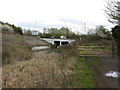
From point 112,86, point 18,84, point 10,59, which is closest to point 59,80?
point 18,84

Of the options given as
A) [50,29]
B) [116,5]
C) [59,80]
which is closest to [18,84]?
[59,80]

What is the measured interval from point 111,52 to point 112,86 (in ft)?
30.4

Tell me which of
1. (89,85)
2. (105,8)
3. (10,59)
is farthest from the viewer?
(10,59)

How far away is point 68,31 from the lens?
50.3 meters

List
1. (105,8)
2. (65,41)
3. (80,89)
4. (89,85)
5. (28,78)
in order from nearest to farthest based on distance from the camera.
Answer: (80,89) < (89,85) < (28,78) < (105,8) < (65,41)

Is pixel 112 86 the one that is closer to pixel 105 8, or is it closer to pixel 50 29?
pixel 105 8

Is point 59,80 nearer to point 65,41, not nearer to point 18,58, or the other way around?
point 18,58

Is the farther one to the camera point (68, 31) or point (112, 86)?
point (68, 31)

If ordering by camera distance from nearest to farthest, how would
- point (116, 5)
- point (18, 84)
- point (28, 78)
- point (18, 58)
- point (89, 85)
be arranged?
point (89, 85)
point (18, 84)
point (28, 78)
point (116, 5)
point (18, 58)

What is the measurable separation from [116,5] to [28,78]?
619cm

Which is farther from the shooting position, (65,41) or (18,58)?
(65,41)

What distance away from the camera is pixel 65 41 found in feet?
123

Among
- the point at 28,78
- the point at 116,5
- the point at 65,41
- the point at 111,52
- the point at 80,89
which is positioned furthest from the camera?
the point at 65,41

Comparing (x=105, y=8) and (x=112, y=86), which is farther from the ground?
(x=105, y=8)
